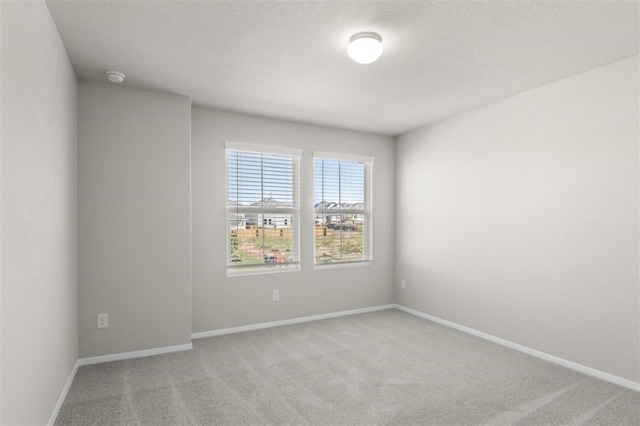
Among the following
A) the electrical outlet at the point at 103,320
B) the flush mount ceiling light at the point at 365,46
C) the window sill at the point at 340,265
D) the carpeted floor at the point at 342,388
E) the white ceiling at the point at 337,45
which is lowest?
the carpeted floor at the point at 342,388

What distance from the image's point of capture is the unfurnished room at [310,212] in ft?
6.82

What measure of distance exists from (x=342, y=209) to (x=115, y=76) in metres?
2.92

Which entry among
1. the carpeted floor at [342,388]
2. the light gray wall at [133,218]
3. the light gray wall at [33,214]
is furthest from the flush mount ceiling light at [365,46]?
the carpeted floor at [342,388]

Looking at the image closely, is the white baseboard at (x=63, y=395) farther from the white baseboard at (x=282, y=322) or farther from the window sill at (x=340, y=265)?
the window sill at (x=340, y=265)

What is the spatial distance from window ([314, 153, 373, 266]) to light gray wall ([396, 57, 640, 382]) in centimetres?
83

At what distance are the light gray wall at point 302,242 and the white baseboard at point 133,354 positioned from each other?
1.25 feet

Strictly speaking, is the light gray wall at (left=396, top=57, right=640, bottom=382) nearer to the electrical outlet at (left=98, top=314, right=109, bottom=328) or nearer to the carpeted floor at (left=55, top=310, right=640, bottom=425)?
the carpeted floor at (left=55, top=310, right=640, bottom=425)

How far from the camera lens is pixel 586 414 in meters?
2.29

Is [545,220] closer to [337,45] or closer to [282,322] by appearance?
[337,45]

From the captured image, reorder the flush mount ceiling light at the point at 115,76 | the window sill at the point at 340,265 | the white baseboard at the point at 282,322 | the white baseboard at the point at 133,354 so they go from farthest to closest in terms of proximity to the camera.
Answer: the window sill at the point at 340,265 → the white baseboard at the point at 282,322 → the white baseboard at the point at 133,354 → the flush mount ceiling light at the point at 115,76

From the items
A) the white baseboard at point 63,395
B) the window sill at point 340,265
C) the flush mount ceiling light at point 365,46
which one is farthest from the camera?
the window sill at point 340,265

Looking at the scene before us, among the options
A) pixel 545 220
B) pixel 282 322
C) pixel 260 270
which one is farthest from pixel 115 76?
pixel 545 220

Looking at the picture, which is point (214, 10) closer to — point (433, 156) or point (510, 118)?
point (510, 118)

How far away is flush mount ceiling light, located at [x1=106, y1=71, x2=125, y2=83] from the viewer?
9.42 ft
